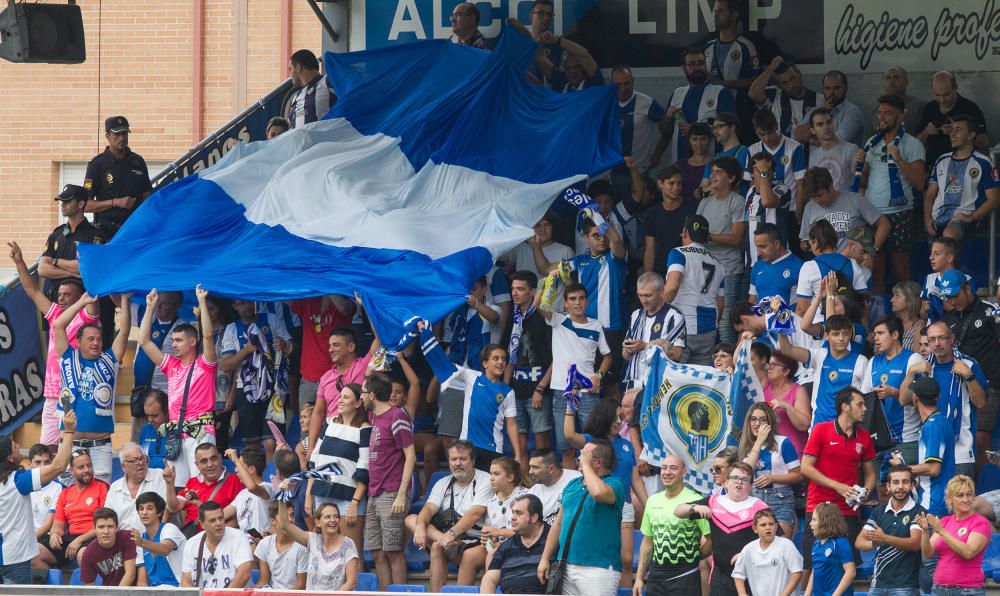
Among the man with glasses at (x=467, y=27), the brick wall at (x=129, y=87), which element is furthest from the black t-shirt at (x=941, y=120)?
the brick wall at (x=129, y=87)

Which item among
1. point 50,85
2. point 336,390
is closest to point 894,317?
point 336,390

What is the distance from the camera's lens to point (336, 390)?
500 inches

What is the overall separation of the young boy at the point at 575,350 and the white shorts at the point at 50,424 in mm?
4201

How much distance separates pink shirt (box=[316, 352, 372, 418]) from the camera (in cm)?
1266

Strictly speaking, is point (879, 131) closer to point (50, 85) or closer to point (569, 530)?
point (569, 530)

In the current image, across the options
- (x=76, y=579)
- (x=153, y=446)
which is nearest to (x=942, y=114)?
(x=153, y=446)

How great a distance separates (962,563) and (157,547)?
569 centimetres

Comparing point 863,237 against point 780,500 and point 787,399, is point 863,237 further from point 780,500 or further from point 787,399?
point 780,500

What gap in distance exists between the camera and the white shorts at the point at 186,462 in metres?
12.8

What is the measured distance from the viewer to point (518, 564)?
1080cm

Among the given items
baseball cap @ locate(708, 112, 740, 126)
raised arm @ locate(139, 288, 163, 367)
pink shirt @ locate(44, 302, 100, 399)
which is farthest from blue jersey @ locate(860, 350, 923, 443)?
pink shirt @ locate(44, 302, 100, 399)

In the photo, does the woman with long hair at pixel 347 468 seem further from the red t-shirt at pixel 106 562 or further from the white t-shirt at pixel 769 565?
the white t-shirt at pixel 769 565

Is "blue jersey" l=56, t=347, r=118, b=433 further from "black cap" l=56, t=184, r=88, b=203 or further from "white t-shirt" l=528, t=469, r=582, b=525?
"white t-shirt" l=528, t=469, r=582, b=525

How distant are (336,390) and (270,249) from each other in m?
1.59
